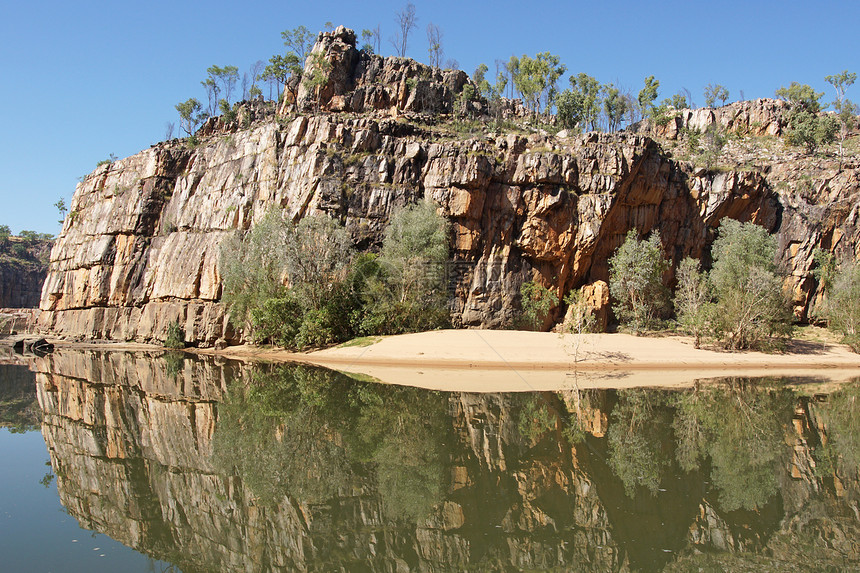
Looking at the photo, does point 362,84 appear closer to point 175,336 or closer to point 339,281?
point 339,281

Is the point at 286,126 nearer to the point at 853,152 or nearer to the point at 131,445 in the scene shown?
the point at 131,445

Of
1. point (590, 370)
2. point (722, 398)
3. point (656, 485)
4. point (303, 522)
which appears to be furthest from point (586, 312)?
point (303, 522)

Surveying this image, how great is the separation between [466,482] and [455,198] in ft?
112

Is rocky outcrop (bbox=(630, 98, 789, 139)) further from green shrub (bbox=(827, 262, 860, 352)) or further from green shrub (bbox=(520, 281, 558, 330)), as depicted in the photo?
green shrub (bbox=(520, 281, 558, 330))

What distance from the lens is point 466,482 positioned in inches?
438

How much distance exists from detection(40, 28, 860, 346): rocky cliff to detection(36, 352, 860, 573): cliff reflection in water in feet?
79.8

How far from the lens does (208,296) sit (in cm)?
4753

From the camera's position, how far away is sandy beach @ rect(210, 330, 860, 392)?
28.3m

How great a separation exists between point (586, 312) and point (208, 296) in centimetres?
3356

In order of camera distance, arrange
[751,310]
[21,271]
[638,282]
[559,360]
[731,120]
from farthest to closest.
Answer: [21,271], [731,120], [638,282], [751,310], [559,360]

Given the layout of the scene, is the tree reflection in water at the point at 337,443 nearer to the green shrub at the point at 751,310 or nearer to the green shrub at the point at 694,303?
the green shrub at the point at 694,303

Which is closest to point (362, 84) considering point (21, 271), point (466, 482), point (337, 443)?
point (337, 443)

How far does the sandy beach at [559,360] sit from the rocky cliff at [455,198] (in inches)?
321

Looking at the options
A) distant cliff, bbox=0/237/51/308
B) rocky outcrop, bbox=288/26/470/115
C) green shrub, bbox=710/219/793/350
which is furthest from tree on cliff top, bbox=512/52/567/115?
distant cliff, bbox=0/237/51/308
